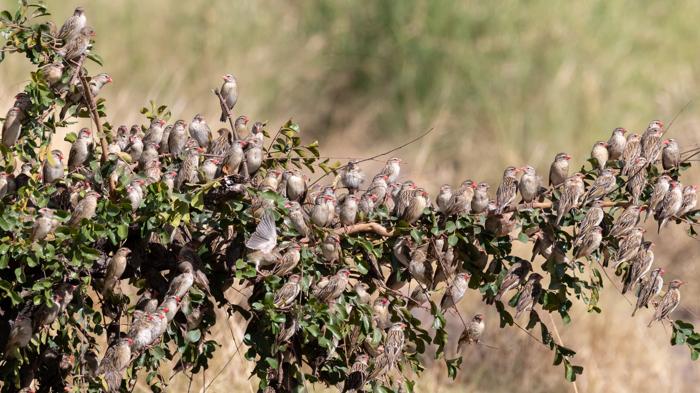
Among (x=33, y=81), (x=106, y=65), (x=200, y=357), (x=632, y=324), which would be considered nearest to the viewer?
(x=33, y=81)

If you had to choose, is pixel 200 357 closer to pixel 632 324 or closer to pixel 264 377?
pixel 264 377

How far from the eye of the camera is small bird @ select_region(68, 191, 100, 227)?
2.89 m

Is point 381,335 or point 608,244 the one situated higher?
point 608,244

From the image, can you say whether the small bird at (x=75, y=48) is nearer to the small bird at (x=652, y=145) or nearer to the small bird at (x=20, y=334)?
the small bird at (x=20, y=334)

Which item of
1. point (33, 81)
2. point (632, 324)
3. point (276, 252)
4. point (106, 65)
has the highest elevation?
point (106, 65)

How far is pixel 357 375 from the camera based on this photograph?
3.13m

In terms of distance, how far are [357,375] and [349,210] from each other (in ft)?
1.50

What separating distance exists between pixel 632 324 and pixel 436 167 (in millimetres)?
4154

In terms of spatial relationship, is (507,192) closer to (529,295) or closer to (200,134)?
(529,295)

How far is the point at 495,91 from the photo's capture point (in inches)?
409

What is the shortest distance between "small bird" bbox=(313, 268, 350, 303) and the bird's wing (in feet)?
0.56

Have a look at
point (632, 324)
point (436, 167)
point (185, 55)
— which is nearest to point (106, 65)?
point (185, 55)

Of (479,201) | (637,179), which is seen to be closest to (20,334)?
(479,201)

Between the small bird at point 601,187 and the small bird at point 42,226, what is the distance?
4.82 ft
